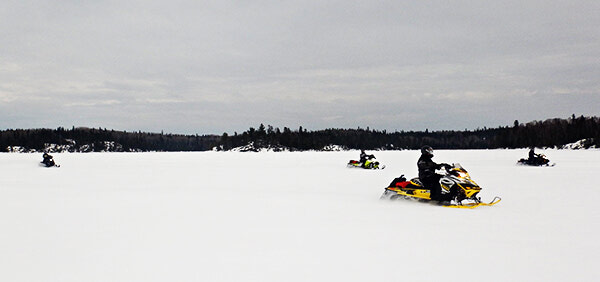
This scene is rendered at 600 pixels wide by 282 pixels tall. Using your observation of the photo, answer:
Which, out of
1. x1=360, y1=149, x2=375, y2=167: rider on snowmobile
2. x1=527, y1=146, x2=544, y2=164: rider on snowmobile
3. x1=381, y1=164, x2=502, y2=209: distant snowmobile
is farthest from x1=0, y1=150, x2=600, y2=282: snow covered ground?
x1=527, y1=146, x2=544, y2=164: rider on snowmobile

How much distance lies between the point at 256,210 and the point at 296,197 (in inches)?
112

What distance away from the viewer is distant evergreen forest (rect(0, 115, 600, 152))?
104062 mm

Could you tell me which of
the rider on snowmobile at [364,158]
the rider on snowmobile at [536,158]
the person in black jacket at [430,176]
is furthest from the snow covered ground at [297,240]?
the rider on snowmobile at [536,158]

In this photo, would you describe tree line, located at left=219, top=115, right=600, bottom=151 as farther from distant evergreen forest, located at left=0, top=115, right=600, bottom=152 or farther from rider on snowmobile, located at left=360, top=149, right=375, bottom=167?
rider on snowmobile, located at left=360, top=149, right=375, bottom=167

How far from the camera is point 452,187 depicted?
10.9m

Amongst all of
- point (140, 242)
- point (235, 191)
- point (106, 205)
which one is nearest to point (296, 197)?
point (235, 191)

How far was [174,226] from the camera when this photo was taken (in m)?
8.12

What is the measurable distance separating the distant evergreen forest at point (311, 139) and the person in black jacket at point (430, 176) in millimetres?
100755

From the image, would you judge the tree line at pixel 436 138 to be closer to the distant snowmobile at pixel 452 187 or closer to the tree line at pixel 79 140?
the tree line at pixel 79 140

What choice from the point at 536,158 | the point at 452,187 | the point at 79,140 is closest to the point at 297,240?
the point at 452,187

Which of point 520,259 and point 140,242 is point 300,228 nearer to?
point 140,242

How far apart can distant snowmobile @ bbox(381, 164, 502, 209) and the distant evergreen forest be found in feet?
330

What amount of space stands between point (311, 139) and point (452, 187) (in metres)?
128

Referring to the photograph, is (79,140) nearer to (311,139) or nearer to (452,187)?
(311,139)
